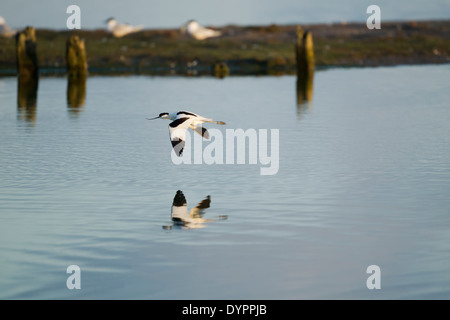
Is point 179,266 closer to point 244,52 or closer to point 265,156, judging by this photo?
point 265,156

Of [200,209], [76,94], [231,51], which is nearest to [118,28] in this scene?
[76,94]

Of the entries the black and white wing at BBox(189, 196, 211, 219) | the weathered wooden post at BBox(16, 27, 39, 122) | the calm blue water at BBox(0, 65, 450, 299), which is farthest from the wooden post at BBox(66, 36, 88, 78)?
the black and white wing at BBox(189, 196, 211, 219)

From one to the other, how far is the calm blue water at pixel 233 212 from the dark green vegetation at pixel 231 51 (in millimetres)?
36888

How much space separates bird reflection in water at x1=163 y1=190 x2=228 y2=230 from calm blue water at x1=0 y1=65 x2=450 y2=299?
0.13m

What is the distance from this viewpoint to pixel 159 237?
1246 cm

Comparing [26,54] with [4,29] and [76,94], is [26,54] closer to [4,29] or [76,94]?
[4,29]

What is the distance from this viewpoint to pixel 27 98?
39.7 metres

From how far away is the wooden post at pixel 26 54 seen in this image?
52.5 metres

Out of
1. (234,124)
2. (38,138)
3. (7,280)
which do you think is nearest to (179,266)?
(7,280)

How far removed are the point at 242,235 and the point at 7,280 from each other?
10.7 ft

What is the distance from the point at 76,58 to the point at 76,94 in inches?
464

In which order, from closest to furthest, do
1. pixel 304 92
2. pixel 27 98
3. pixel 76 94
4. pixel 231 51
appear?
pixel 27 98 < pixel 304 92 < pixel 76 94 < pixel 231 51

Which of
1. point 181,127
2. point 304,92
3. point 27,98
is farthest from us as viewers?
point 304,92

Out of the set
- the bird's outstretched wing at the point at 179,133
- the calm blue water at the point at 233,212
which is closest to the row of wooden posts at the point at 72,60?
the calm blue water at the point at 233,212
